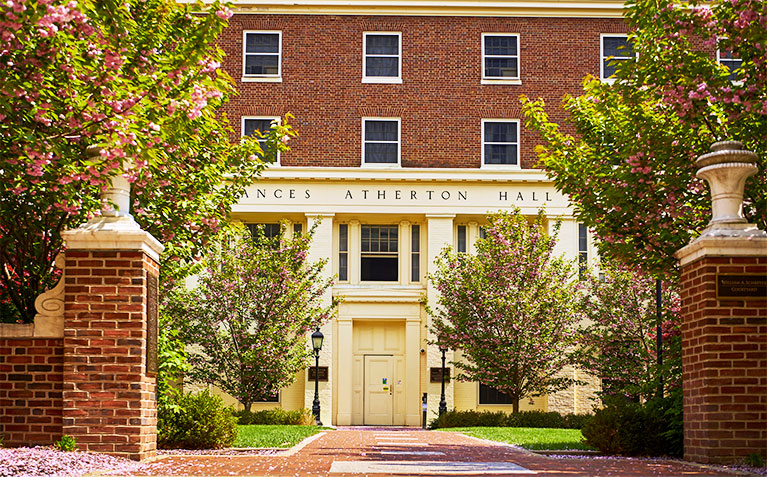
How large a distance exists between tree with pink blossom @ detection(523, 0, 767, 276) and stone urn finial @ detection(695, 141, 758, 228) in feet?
3.14

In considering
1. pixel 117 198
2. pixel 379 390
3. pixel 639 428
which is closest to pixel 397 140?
pixel 379 390

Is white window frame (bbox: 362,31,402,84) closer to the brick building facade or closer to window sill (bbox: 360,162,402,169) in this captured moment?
the brick building facade

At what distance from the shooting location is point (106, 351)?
10.4 meters

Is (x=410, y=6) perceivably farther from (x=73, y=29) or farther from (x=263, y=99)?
(x=73, y=29)

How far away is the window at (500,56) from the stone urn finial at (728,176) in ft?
77.0

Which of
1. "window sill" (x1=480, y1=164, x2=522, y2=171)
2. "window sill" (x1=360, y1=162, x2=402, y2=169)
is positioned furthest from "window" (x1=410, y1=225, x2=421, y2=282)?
"window sill" (x1=480, y1=164, x2=522, y2=171)

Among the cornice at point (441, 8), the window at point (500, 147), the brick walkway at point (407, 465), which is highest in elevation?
the cornice at point (441, 8)

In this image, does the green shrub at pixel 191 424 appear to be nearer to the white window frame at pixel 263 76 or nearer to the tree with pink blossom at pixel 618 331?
the tree with pink blossom at pixel 618 331

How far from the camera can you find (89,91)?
1019 centimetres

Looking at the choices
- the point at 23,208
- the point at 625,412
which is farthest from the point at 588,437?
the point at 23,208

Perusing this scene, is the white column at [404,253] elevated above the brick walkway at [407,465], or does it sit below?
above

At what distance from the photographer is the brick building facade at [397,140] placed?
33.3m

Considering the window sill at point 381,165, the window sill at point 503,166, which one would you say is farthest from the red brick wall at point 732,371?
the window sill at point 381,165

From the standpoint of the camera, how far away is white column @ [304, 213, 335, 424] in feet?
107
